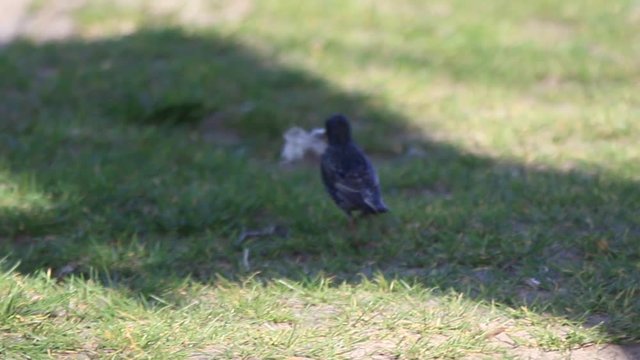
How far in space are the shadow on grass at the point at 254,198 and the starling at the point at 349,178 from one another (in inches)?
7.6

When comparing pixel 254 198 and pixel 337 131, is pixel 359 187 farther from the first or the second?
pixel 254 198

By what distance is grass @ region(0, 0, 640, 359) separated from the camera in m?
4.75

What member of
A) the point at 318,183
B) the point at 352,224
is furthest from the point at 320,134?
the point at 352,224

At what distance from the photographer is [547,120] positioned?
7715mm

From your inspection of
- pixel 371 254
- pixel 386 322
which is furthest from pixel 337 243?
pixel 386 322

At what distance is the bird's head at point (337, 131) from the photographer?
6.10 metres

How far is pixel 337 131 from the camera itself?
241 inches

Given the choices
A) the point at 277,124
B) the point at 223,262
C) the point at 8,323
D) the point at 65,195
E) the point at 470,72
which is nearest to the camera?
the point at 8,323

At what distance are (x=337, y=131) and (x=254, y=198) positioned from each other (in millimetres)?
583

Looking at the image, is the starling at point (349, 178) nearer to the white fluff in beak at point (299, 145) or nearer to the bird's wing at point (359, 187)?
the bird's wing at point (359, 187)

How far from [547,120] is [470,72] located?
1094 mm

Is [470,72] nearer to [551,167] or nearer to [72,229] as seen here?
[551,167]

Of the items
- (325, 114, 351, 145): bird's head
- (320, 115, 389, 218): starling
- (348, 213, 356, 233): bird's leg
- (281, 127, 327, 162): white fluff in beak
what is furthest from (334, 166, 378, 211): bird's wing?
(281, 127, 327, 162): white fluff in beak

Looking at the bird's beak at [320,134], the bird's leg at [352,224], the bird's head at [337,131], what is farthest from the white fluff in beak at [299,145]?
the bird's leg at [352,224]
